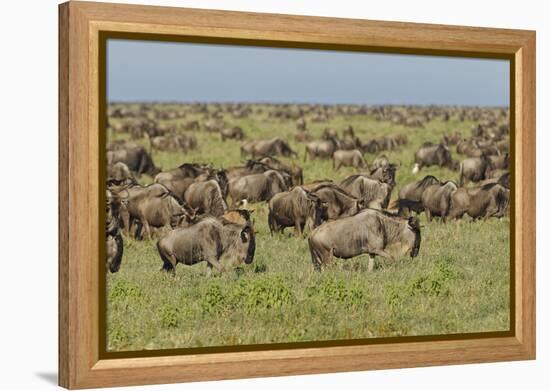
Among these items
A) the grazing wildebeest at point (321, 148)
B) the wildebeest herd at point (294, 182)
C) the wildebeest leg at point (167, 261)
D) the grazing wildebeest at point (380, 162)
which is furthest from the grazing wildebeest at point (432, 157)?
the wildebeest leg at point (167, 261)

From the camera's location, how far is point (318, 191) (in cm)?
1100

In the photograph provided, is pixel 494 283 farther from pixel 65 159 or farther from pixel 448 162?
pixel 65 159

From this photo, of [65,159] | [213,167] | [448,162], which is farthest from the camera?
[448,162]

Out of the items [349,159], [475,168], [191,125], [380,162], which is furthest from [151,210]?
[475,168]

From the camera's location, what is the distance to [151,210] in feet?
34.4

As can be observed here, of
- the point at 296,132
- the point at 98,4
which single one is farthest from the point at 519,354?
the point at 98,4

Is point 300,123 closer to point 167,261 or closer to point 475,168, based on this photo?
point 167,261

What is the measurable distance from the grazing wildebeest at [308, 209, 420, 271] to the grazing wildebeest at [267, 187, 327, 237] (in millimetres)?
89

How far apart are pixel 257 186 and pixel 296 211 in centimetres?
35

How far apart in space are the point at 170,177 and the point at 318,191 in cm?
113

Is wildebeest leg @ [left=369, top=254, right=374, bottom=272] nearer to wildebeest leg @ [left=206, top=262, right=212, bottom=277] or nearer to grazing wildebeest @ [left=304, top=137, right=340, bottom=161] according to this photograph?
grazing wildebeest @ [left=304, top=137, right=340, bottom=161]

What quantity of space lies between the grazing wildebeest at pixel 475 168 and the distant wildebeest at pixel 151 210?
2265 millimetres

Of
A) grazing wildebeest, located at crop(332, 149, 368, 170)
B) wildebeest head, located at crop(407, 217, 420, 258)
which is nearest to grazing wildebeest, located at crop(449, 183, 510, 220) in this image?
wildebeest head, located at crop(407, 217, 420, 258)

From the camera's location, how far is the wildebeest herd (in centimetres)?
1041
